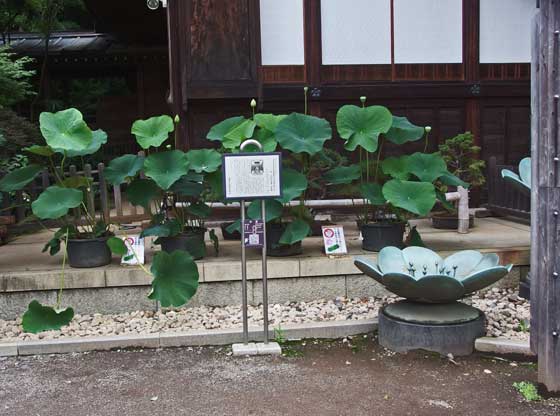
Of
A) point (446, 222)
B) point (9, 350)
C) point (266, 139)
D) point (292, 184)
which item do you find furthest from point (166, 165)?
point (446, 222)

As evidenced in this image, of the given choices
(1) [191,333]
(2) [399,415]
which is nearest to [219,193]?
(1) [191,333]

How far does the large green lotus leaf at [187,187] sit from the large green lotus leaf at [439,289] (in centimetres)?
198

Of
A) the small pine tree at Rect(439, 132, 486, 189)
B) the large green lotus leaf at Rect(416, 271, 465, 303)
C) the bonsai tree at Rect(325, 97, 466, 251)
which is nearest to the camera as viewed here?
the large green lotus leaf at Rect(416, 271, 465, 303)

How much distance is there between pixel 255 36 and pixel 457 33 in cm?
240

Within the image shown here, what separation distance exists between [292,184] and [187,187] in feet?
2.76

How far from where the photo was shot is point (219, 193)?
4.93 metres

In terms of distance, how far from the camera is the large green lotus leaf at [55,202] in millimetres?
4336

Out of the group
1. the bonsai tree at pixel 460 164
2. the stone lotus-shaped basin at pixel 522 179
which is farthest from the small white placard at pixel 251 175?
the bonsai tree at pixel 460 164

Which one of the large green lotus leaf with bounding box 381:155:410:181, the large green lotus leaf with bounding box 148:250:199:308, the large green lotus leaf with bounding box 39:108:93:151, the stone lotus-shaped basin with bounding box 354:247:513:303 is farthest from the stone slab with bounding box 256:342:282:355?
the large green lotus leaf with bounding box 39:108:93:151

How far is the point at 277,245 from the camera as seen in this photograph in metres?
4.92

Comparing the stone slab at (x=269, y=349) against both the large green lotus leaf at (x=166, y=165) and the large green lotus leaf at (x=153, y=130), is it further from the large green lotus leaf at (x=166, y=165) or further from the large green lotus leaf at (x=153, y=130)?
the large green lotus leaf at (x=153, y=130)

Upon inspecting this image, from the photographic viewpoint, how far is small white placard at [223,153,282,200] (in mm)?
3730

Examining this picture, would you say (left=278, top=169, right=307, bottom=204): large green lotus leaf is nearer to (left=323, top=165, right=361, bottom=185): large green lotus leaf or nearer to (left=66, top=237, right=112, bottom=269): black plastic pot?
(left=323, top=165, right=361, bottom=185): large green lotus leaf

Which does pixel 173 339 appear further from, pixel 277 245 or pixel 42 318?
pixel 277 245
